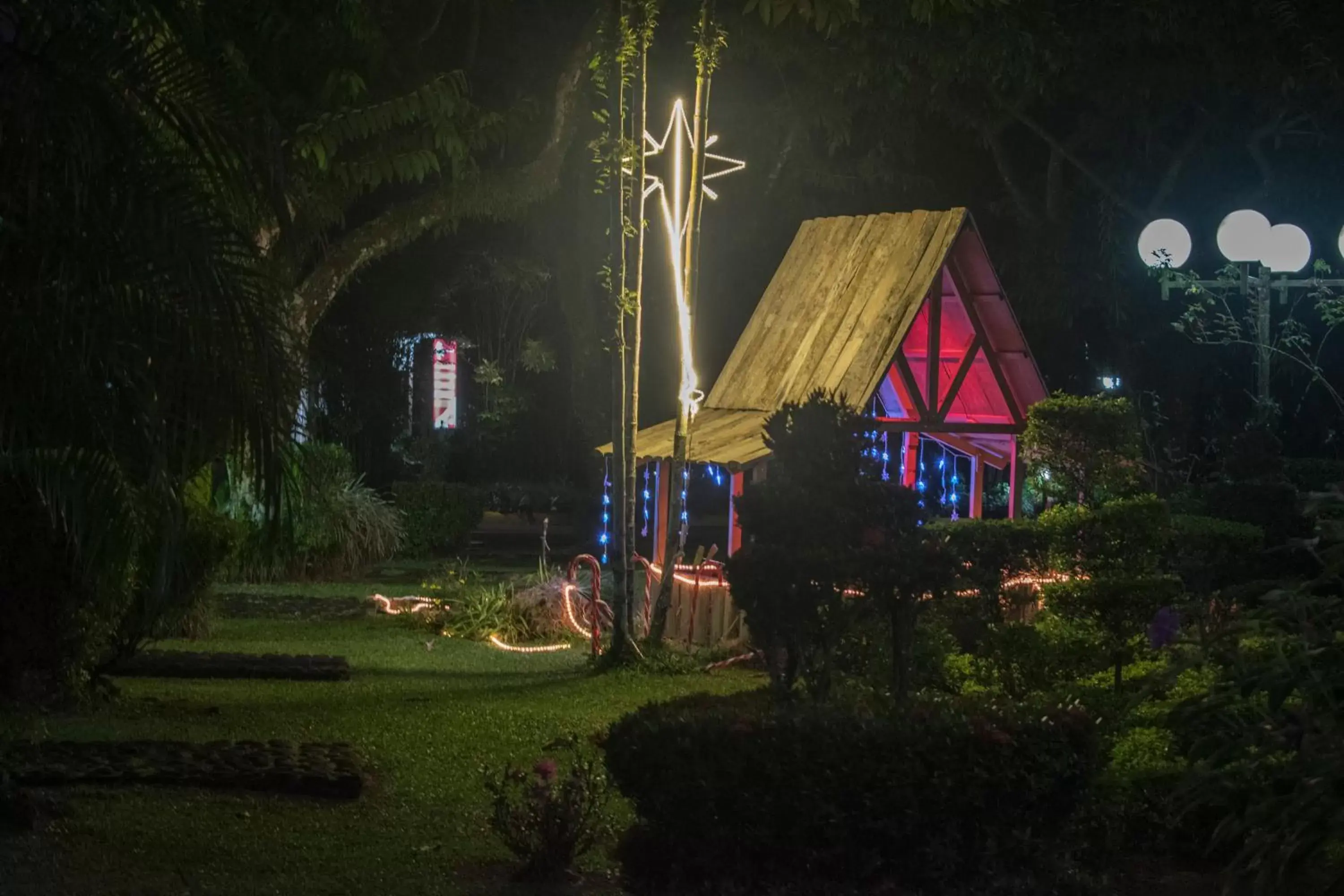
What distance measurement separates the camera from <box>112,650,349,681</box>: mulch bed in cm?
1202

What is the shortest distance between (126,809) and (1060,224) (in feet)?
65.8

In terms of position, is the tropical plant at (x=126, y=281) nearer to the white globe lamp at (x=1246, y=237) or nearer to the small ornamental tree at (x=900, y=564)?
the small ornamental tree at (x=900, y=564)

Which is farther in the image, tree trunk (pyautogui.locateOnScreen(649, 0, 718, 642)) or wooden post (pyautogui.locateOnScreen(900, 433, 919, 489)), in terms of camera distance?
wooden post (pyautogui.locateOnScreen(900, 433, 919, 489))

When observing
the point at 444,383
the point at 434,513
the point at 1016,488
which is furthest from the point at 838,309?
the point at 444,383

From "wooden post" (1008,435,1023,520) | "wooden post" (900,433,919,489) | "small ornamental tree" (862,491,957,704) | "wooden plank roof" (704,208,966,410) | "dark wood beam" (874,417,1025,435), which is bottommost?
"small ornamental tree" (862,491,957,704)

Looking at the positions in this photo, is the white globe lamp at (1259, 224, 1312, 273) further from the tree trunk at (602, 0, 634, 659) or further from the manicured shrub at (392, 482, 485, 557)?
the manicured shrub at (392, 482, 485, 557)

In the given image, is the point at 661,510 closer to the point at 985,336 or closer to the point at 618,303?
the point at 985,336

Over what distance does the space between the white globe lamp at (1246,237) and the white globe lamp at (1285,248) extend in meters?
0.05

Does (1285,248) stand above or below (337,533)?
above

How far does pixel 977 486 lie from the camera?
57.1 ft

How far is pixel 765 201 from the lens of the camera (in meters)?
25.1

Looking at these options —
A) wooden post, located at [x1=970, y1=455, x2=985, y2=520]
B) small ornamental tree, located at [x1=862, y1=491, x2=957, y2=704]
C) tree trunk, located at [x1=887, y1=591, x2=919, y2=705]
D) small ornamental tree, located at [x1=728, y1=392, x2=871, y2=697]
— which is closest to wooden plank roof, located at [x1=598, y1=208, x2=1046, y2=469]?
wooden post, located at [x1=970, y1=455, x2=985, y2=520]

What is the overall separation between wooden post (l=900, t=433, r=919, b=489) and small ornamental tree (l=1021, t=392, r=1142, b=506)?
268 inches

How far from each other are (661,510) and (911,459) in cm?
306
